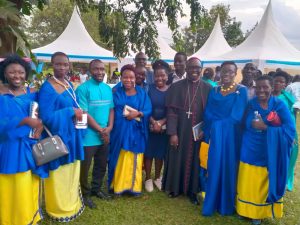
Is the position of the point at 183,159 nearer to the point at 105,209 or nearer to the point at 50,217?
the point at 105,209

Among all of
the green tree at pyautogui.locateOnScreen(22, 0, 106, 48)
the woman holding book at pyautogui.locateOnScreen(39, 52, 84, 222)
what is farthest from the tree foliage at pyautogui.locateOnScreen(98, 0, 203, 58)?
the green tree at pyautogui.locateOnScreen(22, 0, 106, 48)

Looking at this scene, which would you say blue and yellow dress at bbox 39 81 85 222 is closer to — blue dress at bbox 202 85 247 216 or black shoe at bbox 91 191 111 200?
black shoe at bbox 91 191 111 200

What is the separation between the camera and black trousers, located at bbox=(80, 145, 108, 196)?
3816mm

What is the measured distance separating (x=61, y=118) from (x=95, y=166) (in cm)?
118

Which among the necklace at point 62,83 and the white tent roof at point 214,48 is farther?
the white tent roof at point 214,48

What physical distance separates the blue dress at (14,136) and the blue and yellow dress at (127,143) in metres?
1.39

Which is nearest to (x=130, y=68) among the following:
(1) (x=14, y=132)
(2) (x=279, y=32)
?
(1) (x=14, y=132)

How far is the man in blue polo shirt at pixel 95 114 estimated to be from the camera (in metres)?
3.70

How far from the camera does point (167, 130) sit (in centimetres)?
413

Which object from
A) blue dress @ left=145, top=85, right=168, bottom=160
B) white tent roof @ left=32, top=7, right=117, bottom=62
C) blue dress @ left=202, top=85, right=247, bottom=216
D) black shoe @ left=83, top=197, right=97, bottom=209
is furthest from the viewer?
white tent roof @ left=32, top=7, right=117, bottom=62

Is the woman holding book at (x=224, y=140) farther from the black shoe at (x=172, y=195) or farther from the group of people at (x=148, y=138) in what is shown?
the black shoe at (x=172, y=195)

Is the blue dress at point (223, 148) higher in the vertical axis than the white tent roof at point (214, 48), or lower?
lower

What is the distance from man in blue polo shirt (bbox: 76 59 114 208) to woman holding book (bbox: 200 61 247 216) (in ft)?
4.31

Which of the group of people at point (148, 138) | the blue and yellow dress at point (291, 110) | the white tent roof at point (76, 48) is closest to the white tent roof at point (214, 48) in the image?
the white tent roof at point (76, 48)
